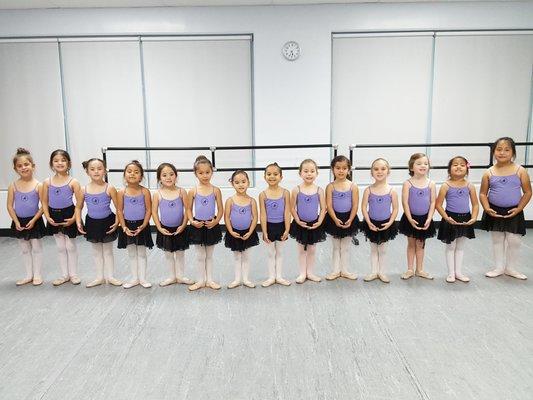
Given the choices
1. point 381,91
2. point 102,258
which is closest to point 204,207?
point 102,258

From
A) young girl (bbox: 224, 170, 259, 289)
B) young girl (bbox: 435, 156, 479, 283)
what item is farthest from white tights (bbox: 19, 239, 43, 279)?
young girl (bbox: 435, 156, 479, 283)

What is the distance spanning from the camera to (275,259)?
3.22 m

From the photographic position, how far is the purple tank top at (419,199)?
310cm

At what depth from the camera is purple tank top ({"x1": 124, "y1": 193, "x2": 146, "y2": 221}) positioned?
3.03 meters

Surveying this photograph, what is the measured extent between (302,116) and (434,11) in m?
1.69

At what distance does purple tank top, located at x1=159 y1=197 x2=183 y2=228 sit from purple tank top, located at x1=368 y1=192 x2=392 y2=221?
1299mm

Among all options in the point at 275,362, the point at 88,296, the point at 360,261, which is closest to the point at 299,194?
the point at 360,261

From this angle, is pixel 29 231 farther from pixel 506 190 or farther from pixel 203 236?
pixel 506 190

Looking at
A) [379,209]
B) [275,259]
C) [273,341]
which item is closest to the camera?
[273,341]

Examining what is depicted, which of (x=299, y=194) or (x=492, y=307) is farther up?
(x=299, y=194)

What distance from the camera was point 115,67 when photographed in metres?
4.76

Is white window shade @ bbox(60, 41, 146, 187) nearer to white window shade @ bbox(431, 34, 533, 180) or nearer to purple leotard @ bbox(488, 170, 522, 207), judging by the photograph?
white window shade @ bbox(431, 34, 533, 180)

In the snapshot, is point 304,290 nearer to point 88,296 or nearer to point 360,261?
point 360,261

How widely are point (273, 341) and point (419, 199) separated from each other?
146cm
